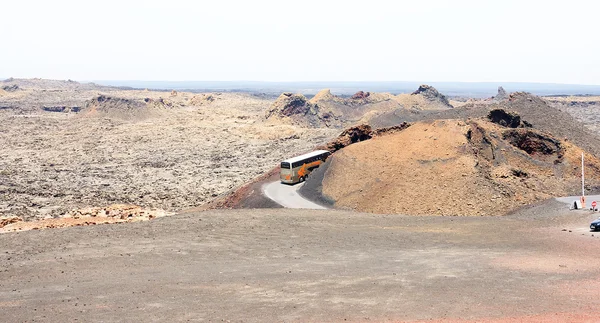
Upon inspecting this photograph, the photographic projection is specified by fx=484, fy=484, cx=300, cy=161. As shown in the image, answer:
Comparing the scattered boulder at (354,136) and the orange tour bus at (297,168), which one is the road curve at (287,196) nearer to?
the orange tour bus at (297,168)

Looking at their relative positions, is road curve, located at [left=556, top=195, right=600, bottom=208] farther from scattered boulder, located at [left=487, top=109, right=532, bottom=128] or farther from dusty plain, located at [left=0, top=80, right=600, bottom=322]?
scattered boulder, located at [left=487, top=109, right=532, bottom=128]

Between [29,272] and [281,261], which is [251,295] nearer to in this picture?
[281,261]

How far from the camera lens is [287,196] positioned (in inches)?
1567

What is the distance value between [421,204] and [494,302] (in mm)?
18189

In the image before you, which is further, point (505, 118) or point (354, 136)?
point (354, 136)

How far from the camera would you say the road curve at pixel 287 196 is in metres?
36.8

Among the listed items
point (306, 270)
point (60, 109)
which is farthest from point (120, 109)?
point (306, 270)

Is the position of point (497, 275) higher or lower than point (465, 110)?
lower

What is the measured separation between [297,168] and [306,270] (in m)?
24.3

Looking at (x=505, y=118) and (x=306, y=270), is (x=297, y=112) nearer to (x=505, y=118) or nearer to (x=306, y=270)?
(x=505, y=118)

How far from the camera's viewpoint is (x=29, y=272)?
19672 mm

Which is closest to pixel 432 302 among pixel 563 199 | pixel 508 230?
pixel 508 230

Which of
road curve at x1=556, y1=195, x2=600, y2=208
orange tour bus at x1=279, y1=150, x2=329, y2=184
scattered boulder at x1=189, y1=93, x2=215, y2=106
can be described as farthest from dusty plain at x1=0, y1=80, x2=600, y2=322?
scattered boulder at x1=189, y1=93, x2=215, y2=106

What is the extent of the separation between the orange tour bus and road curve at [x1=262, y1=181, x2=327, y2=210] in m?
0.67
